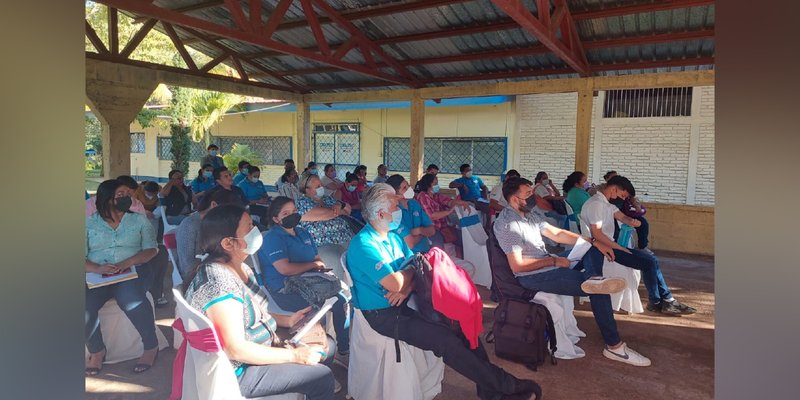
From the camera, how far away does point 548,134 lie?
1171 cm

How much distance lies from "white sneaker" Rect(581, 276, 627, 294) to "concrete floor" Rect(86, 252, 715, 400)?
2.03 ft

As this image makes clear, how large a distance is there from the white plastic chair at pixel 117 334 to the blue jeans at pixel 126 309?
0.11 meters

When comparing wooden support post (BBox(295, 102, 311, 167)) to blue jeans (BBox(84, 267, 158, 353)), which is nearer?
blue jeans (BBox(84, 267, 158, 353))

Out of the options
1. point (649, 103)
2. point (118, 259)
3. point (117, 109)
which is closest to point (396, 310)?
point (118, 259)

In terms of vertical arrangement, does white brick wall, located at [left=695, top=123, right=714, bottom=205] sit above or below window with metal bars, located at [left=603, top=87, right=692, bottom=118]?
below

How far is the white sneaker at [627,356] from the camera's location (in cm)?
379

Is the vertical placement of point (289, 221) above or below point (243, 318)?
above

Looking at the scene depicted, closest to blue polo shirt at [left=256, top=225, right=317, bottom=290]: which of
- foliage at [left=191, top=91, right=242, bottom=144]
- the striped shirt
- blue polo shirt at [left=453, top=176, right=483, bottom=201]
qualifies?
the striped shirt

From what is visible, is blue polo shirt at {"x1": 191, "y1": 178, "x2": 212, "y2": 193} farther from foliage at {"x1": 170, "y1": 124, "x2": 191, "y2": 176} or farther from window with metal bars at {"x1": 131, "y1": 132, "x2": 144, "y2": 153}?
window with metal bars at {"x1": 131, "y1": 132, "x2": 144, "y2": 153}

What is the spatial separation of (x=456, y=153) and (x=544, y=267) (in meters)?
9.43

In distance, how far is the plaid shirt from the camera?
5.71 meters

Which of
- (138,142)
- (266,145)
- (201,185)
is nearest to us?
(201,185)

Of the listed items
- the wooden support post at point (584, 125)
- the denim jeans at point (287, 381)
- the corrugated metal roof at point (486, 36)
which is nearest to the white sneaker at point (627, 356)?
the denim jeans at point (287, 381)

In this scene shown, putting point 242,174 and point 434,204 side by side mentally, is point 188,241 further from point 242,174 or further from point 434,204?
point 242,174
